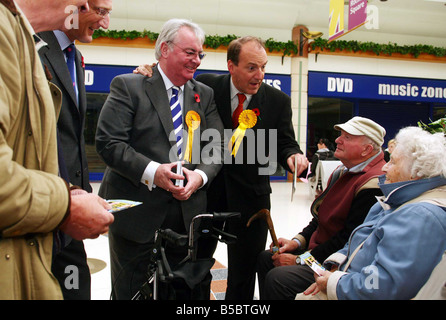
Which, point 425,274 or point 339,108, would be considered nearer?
point 425,274

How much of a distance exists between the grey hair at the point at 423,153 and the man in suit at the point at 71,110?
156 cm

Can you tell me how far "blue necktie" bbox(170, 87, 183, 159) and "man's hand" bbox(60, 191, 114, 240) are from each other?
2.95 ft

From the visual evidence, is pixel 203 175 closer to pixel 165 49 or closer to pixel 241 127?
pixel 241 127

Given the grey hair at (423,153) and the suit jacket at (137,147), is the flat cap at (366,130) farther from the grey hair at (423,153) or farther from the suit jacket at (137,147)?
the suit jacket at (137,147)

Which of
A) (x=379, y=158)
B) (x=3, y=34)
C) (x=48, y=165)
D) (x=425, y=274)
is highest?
(x=3, y=34)

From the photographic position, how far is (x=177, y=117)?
77.5 inches

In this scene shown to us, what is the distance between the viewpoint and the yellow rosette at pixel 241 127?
7.68 ft

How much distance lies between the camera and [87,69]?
9.11 metres

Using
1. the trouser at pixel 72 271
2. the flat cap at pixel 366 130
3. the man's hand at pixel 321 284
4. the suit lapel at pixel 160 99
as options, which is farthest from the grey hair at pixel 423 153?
the trouser at pixel 72 271

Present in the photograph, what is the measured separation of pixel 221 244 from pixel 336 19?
17.2 feet

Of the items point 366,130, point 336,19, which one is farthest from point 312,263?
point 336,19

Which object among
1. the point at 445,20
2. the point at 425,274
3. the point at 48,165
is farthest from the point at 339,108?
the point at 48,165

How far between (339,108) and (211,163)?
10.1m
